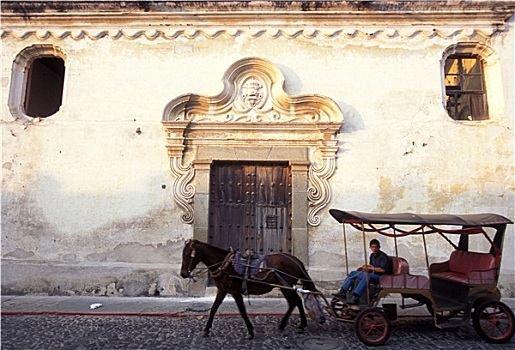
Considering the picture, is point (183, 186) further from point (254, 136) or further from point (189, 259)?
point (189, 259)

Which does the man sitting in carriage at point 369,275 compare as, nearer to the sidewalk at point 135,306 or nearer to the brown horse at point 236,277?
the brown horse at point 236,277

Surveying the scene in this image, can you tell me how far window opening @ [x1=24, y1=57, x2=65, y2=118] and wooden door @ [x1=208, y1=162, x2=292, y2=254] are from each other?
4.94m

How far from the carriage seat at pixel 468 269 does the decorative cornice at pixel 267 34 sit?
4.96 metres

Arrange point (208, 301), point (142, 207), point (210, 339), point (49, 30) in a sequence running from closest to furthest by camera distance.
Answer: point (210, 339) → point (208, 301) → point (142, 207) → point (49, 30)

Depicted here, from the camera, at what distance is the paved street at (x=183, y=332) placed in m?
5.20

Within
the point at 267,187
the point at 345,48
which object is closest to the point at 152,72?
the point at 267,187

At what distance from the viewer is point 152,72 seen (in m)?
8.73

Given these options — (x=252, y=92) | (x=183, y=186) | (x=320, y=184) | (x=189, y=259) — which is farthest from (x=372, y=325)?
(x=252, y=92)

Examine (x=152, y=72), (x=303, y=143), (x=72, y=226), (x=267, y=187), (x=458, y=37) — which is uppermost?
(x=458, y=37)

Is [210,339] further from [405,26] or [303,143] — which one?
[405,26]

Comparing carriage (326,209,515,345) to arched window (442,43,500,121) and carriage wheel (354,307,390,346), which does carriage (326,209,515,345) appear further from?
arched window (442,43,500,121)

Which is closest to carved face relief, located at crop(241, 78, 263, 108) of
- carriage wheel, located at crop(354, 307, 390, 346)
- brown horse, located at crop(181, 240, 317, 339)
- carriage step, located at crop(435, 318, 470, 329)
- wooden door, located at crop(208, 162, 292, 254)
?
wooden door, located at crop(208, 162, 292, 254)

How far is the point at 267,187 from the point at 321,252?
1749mm

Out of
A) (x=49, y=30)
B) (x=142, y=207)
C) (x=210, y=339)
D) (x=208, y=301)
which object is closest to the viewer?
(x=210, y=339)
